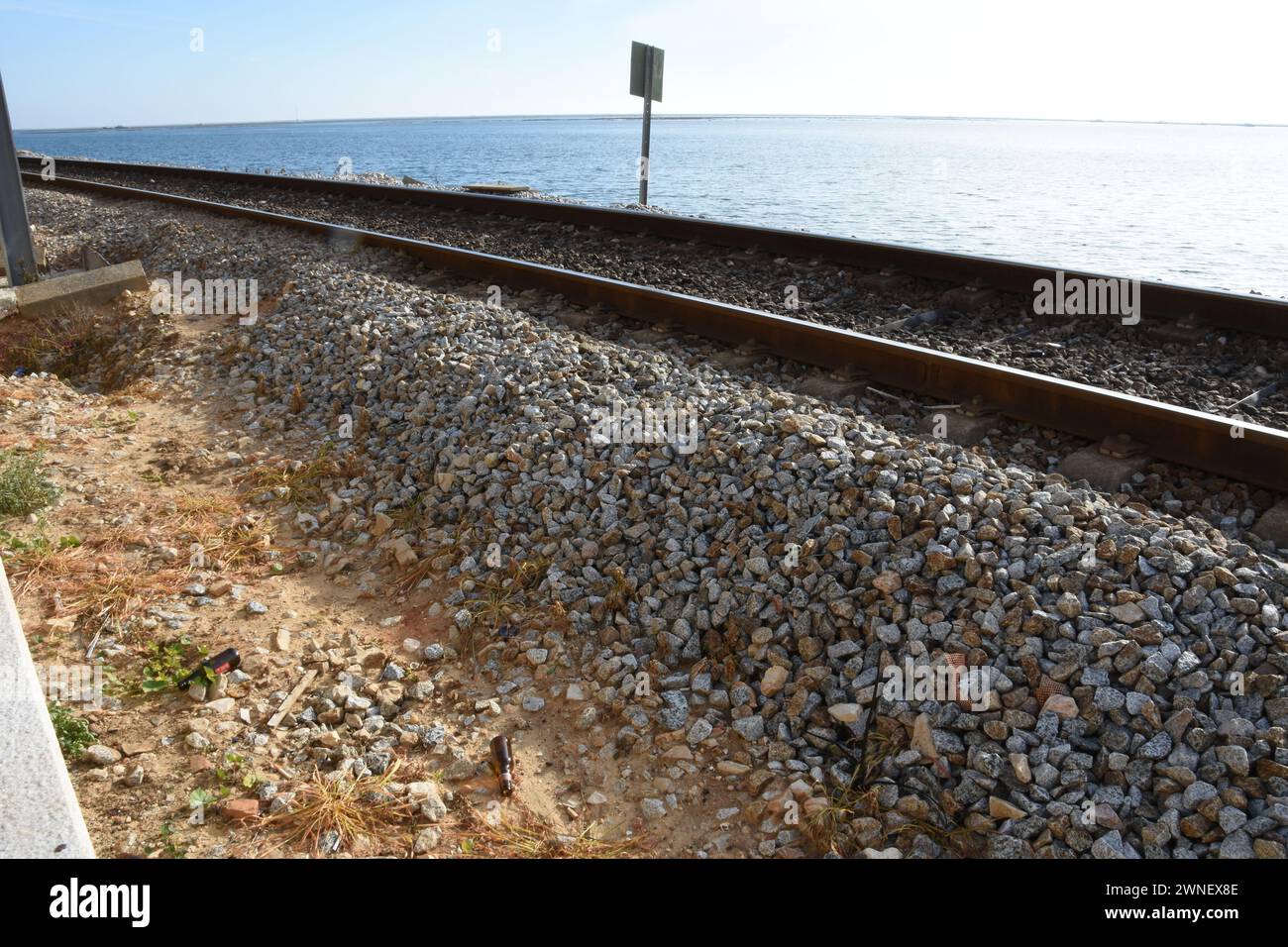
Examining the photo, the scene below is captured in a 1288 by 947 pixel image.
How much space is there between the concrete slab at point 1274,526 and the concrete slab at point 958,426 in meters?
1.42

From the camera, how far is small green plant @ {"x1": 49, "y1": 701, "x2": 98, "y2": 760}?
3508 millimetres

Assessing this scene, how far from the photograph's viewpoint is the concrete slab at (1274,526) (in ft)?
12.9

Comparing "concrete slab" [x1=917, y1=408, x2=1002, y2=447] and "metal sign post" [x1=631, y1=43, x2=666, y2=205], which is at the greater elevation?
"metal sign post" [x1=631, y1=43, x2=666, y2=205]

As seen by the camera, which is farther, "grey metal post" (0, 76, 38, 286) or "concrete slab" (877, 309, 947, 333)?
"grey metal post" (0, 76, 38, 286)

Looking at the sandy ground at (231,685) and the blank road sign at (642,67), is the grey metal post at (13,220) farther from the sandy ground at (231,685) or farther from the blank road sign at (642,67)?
the blank road sign at (642,67)

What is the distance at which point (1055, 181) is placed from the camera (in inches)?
1097

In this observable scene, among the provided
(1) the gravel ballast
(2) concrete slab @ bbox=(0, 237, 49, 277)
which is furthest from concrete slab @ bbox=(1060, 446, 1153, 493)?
(2) concrete slab @ bbox=(0, 237, 49, 277)

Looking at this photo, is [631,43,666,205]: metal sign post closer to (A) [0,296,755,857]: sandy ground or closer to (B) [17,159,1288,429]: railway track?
(B) [17,159,1288,429]: railway track

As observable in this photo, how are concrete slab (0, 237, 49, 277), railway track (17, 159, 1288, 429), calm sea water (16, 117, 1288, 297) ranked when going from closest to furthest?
railway track (17, 159, 1288, 429)
concrete slab (0, 237, 49, 277)
calm sea water (16, 117, 1288, 297)

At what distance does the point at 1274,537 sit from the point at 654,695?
2867mm

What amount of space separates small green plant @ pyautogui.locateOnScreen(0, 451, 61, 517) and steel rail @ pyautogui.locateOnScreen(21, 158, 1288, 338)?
24.1ft

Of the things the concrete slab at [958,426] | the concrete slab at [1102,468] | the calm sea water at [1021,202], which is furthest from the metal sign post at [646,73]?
the concrete slab at [1102,468]

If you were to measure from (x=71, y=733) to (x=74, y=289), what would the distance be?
747cm
